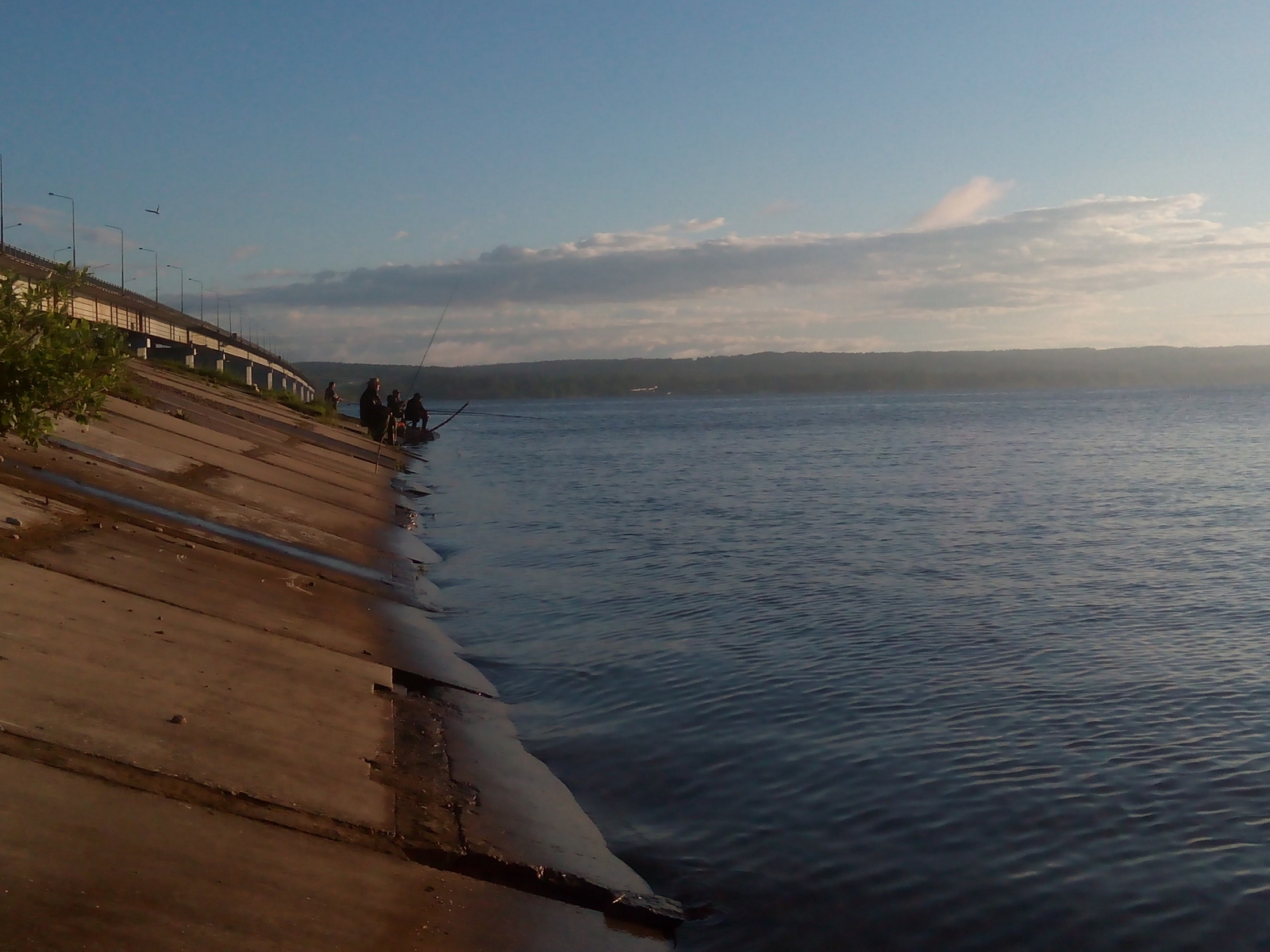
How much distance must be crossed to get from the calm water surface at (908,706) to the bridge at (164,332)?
26.7 metres

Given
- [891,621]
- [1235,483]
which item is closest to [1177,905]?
[891,621]

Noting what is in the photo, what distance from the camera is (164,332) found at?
54906 millimetres

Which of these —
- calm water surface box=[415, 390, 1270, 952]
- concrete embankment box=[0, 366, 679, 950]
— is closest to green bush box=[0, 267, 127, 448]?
concrete embankment box=[0, 366, 679, 950]

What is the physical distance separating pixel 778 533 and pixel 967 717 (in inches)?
438

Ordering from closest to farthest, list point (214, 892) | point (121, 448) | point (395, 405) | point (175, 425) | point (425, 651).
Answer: point (214, 892), point (425, 651), point (121, 448), point (175, 425), point (395, 405)

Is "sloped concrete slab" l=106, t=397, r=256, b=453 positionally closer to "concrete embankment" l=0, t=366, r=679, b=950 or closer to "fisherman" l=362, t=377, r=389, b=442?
"concrete embankment" l=0, t=366, r=679, b=950

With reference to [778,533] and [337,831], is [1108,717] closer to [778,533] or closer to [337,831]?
[337,831]

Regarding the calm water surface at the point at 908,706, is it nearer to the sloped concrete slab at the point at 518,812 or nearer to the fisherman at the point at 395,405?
the sloped concrete slab at the point at 518,812

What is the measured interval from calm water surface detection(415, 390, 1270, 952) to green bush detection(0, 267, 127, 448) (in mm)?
4147

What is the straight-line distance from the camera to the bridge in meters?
43.6

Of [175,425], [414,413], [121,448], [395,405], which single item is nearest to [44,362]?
[121,448]

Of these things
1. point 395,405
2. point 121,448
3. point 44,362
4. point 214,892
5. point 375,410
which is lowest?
point 214,892

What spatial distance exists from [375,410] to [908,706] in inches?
1113

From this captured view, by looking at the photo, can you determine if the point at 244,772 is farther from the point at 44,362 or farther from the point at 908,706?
the point at 908,706
